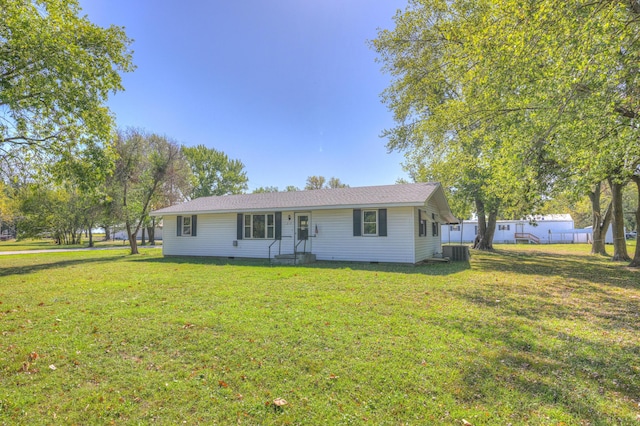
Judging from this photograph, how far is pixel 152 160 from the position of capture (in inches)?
832

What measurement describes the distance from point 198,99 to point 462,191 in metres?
16.0

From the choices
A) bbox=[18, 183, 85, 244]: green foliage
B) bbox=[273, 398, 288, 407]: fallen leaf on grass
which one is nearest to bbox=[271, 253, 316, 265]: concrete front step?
bbox=[273, 398, 288, 407]: fallen leaf on grass

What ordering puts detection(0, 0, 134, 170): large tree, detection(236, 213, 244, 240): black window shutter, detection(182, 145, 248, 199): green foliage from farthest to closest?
detection(182, 145, 248, 199): green foliage → detection(236, 213, 244, 240): black window shutter → detection(0, 0, 134, 170): large tree

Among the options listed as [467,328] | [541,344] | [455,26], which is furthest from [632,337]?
[455,26]

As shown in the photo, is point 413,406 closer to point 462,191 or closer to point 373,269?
point 373,269

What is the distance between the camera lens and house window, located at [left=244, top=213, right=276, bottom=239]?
49.9ft

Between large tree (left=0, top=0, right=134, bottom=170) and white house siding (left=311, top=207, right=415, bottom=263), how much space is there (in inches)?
357

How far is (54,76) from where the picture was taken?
9414 millimetres

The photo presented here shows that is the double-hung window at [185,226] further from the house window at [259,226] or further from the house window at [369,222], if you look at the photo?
the house window at [369,222]

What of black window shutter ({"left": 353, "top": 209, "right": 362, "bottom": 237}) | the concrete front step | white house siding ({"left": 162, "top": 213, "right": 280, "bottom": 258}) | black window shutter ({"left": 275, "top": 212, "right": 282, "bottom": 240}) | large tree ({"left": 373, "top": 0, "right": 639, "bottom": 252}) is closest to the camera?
large tree ({"left": 373, "top": 0, "right": 639, "bottom": 252})

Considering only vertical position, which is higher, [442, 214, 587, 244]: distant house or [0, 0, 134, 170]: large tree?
[0, 0, 134, 170]: large tree

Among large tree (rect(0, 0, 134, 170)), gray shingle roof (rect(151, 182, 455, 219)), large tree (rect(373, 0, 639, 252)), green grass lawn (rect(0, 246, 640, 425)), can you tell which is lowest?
green grass lawn (rect(0, 246, 640, 425))

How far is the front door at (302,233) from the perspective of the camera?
574 inches

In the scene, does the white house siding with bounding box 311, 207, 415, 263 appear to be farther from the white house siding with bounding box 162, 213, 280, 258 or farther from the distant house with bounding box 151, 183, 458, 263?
the white house siding with bounding box 162, 213, 280, 258
